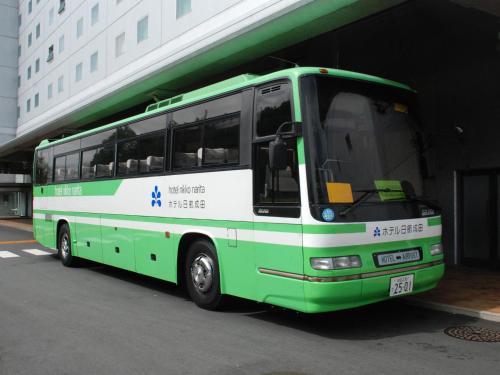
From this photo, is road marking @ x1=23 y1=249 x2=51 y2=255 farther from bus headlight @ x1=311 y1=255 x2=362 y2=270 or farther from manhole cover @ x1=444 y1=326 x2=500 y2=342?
manhole cover @ x1=444 y1=326 x2=500 y2=342

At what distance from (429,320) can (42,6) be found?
39636 mm

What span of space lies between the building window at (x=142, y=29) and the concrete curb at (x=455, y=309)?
15.6 meters

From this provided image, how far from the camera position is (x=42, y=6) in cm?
3822

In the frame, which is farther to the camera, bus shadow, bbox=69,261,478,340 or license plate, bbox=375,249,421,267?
bus shadow, bbox=69,261,478,340

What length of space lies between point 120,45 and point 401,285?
64.5ft

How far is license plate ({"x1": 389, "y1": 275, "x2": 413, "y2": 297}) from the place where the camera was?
5902 millimetres

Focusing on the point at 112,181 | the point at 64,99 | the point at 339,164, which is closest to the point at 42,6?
the point at 64,99

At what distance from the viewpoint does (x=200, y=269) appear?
718 centimetres

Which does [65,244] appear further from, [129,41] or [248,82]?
[129,41]

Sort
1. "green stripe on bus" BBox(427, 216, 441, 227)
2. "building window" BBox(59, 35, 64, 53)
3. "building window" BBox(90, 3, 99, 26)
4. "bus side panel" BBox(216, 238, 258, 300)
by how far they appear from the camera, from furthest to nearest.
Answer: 1. "building window" BBox(59, 35, 64, 53)
2. "building window" BBox(90, 3, 99, 26)
3. "green stripe on bus" BBox(427, 216, 441, 227)
4. "bus side panel" BBox(216, 238, 258, 300)

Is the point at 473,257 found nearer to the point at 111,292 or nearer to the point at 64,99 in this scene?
the point at 111,292

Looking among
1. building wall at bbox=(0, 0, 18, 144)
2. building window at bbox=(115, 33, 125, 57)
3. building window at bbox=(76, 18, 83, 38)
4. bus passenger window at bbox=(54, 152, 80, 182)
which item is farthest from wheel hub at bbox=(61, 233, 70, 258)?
building wall at bbox=(0, 0, 18, 144)

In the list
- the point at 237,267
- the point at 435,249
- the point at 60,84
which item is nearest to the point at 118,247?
the point at 237,267

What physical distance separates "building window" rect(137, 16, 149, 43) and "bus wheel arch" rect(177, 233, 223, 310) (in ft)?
45.9
